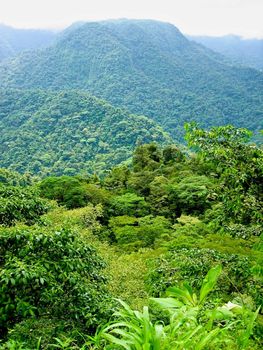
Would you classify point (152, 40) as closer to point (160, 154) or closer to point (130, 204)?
point (160, 154)

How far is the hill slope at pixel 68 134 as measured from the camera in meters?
62.6

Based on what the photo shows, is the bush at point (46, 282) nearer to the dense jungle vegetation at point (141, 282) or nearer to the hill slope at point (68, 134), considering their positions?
the dense jungle vegetation at point (141, 282)

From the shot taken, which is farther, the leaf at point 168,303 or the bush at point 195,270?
the bush at point 195,270

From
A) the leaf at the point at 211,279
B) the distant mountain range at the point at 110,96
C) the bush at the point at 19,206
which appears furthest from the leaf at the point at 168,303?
the distant mountain range at the point at 110,96

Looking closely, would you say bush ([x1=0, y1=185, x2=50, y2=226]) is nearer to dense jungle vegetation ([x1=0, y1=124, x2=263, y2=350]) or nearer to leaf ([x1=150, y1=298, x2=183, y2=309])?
dense jungle vegetation ([x1=0, y1=124, x2=263, y2=350])

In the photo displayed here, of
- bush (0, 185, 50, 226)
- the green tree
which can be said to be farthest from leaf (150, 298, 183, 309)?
bush (0, 185, 50, 226)

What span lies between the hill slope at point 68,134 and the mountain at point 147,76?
2320 centimetres

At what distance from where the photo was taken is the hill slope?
62.6 meters

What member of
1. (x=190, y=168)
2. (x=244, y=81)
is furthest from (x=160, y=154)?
(x=244, y=81)

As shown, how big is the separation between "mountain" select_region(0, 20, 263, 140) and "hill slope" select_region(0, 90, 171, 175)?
2320 cm

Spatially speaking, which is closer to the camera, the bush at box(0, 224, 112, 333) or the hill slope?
the bush at box(0, 224, 112, 333)

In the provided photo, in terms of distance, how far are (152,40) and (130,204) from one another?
142 m

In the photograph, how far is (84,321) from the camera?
4.14 metres

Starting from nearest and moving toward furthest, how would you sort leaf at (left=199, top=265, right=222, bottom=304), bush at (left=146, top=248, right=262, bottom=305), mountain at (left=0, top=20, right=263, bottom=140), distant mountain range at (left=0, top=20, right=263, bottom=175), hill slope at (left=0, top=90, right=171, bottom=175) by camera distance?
leaf at (left=199, top=265, right=222, bottom=304) → bush at (left=146, top=248, right=262, bottom=305) → hill slope at (left=0, top=90, right=171, bottom=175) → distant mountain range at (left=0, top=20, right=263, bottom=175) → mountain at (left=0, top=20, right=263, bottom=140)
